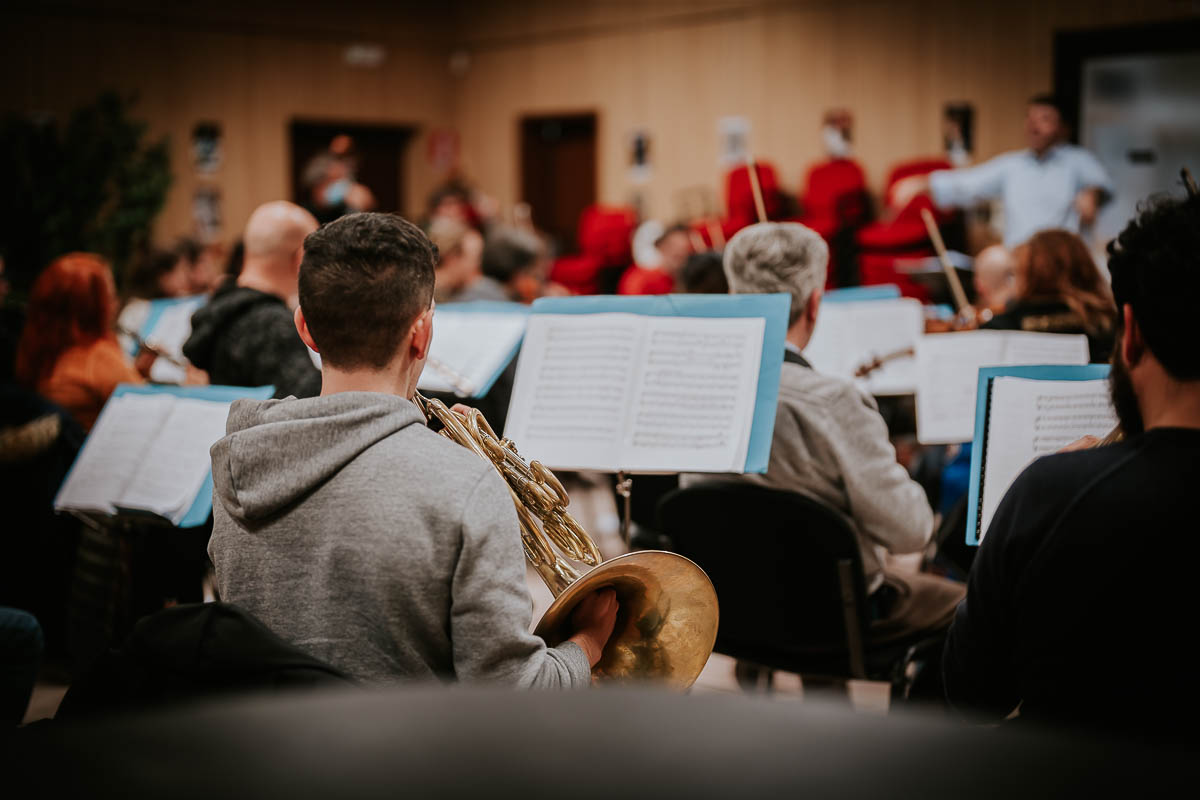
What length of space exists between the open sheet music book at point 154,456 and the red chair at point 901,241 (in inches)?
205

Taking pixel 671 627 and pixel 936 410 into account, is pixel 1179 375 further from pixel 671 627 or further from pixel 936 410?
pixel 936 410

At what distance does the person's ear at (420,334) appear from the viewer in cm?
145

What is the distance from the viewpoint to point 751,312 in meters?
2.15

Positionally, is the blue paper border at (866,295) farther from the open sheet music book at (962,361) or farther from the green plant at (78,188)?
the green plant at (78,188)

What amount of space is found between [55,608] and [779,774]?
131 inches

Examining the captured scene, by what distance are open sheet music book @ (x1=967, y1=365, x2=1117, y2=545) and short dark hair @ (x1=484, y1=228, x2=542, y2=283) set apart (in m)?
3.81

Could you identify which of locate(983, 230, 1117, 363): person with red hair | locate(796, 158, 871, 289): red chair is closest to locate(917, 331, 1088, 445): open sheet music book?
locate(983, 230, 1117, 363): person with red hair

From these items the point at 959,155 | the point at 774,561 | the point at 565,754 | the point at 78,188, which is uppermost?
the point at 959,155

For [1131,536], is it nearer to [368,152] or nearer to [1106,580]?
[1106,580]

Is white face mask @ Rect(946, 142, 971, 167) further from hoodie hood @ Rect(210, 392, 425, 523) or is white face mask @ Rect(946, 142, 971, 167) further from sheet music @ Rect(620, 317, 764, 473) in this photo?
hoodie hood @ Rect(210, 392, 425, 523)

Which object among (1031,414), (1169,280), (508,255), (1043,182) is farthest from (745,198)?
(1169,280)

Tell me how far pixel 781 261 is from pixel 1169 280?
120cm

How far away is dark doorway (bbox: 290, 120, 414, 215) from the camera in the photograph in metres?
9.73

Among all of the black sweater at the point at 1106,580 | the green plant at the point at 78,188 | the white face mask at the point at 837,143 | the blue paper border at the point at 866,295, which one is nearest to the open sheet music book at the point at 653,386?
the black sweater at the point at 1106,580
